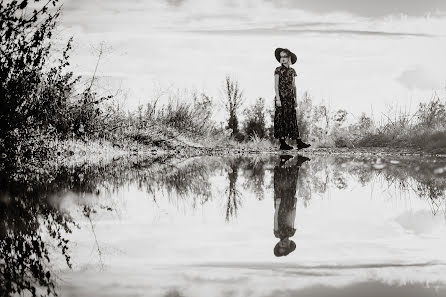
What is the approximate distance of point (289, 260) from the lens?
101 inches

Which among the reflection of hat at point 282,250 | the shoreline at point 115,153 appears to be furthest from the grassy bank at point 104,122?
the reflection of hat at point 282,250

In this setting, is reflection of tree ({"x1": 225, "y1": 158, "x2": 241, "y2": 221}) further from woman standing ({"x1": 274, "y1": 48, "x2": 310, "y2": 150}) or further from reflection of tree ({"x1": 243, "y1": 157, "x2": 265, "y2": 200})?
woman standing ({"x1": 274, "y1": 48, "x2": 310, "y2": 150})

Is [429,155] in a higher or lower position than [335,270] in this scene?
higher

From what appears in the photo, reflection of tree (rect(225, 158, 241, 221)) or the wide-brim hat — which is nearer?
reflection of tree (rect(225, 158, 241, 221))

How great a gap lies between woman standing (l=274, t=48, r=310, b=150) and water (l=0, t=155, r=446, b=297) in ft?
24.7

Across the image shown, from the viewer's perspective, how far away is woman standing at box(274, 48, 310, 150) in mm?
13445

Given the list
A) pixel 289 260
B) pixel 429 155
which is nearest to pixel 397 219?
pixel 289 260

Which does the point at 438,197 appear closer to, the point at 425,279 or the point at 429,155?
the point at 425,279

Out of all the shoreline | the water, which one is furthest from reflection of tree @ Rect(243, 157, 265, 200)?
the shoreline

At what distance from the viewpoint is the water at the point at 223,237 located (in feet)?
7.23

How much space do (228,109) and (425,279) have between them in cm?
2378

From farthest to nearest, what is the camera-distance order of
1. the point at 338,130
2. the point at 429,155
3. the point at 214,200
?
the point at 338,130 → the point at 429,155 → the point at 214,200

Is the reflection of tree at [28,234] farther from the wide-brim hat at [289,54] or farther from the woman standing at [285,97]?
the wide-brim hat at [289,54]

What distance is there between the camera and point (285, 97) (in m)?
13.9
